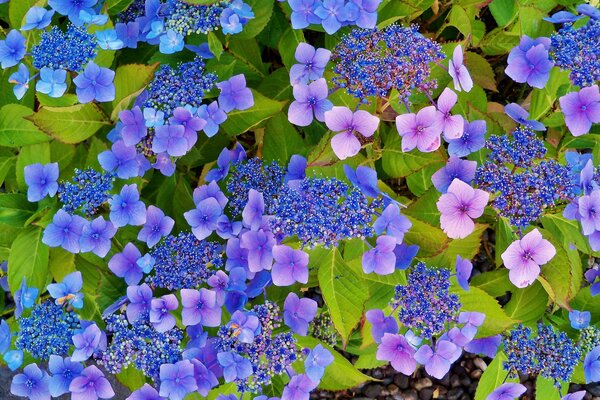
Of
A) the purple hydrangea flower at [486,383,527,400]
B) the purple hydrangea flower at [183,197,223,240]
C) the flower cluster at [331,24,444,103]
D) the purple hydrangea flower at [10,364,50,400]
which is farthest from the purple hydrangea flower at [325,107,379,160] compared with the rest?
the purple hydrangea flower at [10,364,50,400]

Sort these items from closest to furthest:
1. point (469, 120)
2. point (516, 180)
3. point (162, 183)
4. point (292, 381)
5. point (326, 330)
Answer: point (516, 180) < point (292, 381) < point (469, 120) < point (326, 330) < point (162, 183)

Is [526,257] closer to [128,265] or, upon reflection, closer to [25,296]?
[128,265]

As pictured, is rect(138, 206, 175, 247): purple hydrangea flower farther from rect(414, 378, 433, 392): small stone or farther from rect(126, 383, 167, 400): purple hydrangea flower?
rect(414, 378, 433, 392): small stone

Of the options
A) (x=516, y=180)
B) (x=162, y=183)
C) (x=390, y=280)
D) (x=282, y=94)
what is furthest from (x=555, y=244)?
(x=162, y=183)

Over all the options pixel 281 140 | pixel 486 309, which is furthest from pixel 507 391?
pixel 281 140

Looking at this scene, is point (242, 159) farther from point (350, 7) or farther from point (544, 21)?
point (544, 21)

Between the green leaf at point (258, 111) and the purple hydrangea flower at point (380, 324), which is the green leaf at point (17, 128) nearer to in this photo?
the green leaf at point (258, 111)

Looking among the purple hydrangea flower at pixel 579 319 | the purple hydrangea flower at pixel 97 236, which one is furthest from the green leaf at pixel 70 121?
the purple hydrangea flower at pixel 579 319
